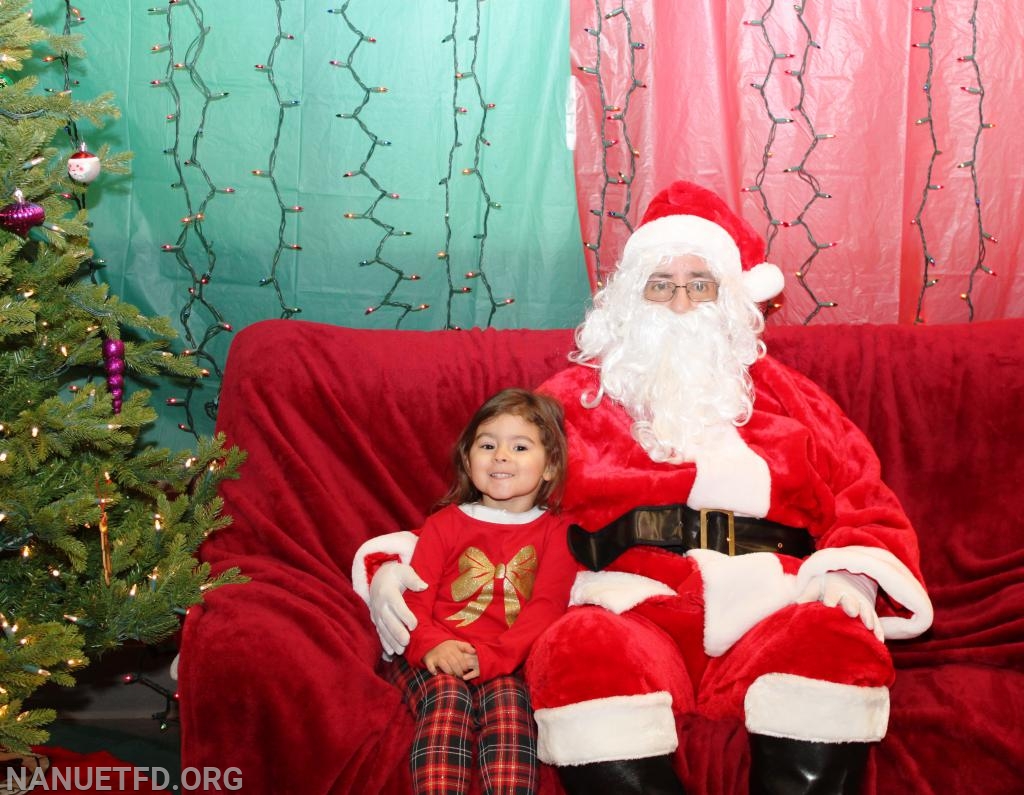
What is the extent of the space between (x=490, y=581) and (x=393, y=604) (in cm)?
21

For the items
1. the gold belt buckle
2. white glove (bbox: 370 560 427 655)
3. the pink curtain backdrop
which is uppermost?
the pink curtain backdrop

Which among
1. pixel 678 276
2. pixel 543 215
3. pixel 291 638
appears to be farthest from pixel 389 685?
pixel 543 215

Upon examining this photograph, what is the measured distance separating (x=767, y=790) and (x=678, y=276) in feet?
3.88

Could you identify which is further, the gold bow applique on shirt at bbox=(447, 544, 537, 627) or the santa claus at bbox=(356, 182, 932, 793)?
the gold bow applique on shirt at bbox=(447, 544, 537, 627)

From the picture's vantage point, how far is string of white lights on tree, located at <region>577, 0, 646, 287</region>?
278 cm

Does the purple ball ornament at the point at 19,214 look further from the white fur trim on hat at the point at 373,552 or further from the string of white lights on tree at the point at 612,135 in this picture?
the string of white lights on tree at the point at 612,135

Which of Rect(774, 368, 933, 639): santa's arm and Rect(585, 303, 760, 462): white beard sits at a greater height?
Rect(585, 303, 760, 462): white beard

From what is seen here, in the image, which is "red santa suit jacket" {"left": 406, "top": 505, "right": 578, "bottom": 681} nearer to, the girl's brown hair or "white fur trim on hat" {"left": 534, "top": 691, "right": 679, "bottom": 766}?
the girl's brown hair

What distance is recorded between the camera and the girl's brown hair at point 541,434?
2.20m

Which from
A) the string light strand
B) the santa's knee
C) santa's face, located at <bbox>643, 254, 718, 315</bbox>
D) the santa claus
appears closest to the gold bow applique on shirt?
the santa claus

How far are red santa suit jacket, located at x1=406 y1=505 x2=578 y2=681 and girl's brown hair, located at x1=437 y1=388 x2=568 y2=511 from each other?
6cm

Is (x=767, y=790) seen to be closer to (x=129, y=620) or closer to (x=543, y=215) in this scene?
(x=129, y=620)

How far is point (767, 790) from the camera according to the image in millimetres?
1661

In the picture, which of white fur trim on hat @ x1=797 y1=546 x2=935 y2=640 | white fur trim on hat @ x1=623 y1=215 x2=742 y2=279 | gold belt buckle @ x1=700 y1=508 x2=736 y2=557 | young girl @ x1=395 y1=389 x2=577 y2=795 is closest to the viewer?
young girl @ x1=395 y1=389 x2=577 y2=795
